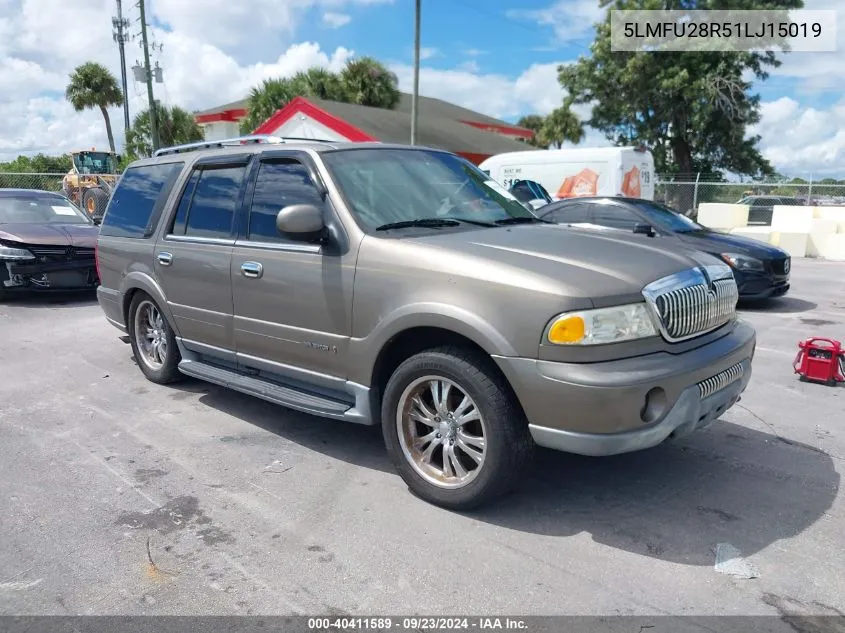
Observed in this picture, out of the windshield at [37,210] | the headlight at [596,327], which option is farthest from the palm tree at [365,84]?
the headlight at [596,327]

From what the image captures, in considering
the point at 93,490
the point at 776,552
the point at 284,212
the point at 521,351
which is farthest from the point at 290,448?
the point at 776,552

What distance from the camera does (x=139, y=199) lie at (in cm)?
573

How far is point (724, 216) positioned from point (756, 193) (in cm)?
490

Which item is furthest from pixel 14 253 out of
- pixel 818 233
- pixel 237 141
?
pixel 818 233

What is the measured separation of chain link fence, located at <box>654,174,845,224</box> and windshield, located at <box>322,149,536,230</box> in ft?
59.3

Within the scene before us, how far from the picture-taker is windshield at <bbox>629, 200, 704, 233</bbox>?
9.67 metres

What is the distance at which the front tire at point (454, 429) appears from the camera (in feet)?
10.7

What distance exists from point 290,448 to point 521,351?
2.00 metres

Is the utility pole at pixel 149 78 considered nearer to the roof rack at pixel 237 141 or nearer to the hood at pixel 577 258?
the roof rack at pixel 237 141

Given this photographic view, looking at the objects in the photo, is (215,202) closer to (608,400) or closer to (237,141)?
(237,141)

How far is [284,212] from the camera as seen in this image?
3756 mm

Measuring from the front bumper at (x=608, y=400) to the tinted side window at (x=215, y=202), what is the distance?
2429 mm

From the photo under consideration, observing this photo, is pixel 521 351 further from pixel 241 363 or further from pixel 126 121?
pixel 126 121

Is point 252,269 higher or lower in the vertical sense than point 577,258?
lower
